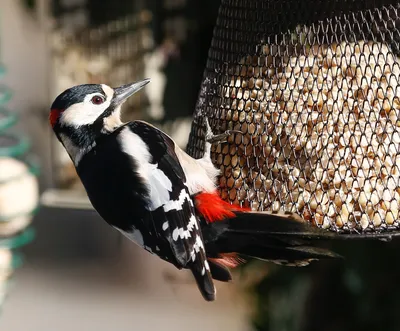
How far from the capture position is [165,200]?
2.13 metres

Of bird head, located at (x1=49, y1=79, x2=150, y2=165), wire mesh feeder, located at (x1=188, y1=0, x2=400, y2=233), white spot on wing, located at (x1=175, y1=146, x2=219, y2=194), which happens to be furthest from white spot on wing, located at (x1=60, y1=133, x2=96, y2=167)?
wire mesh feeder, located at (x1=188, y1=0, x2=400, y2=233)

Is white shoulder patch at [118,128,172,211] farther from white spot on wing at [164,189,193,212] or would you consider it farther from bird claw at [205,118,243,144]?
bird claw at [205,118,243,144]

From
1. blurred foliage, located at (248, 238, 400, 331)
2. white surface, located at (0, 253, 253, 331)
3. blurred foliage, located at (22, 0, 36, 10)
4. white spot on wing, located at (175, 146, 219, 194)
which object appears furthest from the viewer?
blurred foliage, located at (22, 0, 36, 10)

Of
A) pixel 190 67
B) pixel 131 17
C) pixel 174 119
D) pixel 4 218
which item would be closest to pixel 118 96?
pixel 4 218

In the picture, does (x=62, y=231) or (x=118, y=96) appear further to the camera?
(x=62, y=231)

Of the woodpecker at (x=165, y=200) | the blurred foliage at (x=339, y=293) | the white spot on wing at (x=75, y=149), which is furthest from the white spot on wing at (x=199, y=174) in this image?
the blurred foliage at (x=339, y=293)

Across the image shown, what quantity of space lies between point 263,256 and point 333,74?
513mm

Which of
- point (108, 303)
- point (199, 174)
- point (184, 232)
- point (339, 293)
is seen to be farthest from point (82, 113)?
point (108, 303)

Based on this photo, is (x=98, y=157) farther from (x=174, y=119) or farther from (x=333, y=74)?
(x=174, y=119)

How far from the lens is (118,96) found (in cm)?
236

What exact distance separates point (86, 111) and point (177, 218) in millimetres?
457

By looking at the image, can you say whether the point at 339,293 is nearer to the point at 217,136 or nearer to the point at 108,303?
the point at 217,136

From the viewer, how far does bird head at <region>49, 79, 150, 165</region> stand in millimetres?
2324

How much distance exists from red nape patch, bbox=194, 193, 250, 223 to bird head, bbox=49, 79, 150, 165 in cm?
35
